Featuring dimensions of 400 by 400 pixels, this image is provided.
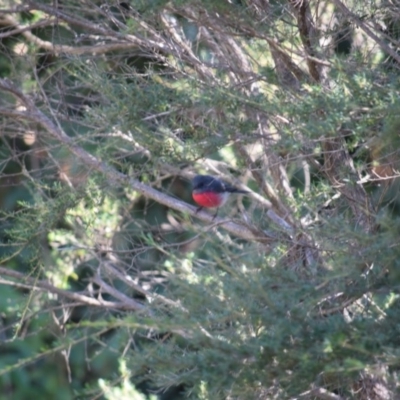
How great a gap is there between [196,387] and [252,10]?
1984 mm

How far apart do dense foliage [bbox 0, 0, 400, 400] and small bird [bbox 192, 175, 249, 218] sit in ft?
0.43

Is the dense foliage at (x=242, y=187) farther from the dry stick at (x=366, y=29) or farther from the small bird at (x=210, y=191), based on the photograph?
the small bird at (x=210, y=191)

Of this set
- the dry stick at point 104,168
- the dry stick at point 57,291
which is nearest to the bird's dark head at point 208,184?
the dry stick at point 104,168

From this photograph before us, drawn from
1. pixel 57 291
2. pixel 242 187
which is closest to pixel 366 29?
pixel 242 187

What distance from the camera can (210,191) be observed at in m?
6.66

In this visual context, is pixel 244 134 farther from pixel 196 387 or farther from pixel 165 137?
pixel 196 387

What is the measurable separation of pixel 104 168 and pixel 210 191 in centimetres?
116

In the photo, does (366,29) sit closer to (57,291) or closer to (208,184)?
(208,184)

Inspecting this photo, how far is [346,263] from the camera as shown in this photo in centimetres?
361

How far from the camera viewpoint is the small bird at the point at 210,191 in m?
6.55

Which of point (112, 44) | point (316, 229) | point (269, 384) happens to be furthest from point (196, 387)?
point (112, 44)

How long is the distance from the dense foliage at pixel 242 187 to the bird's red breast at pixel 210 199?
0.62 ft

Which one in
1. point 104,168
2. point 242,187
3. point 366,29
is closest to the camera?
point 366,29

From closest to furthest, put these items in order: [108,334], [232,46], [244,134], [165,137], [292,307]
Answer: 1. [292,307]
2. [244,134]
3. [165,137]
4. [232,46]
5. [108,334]
